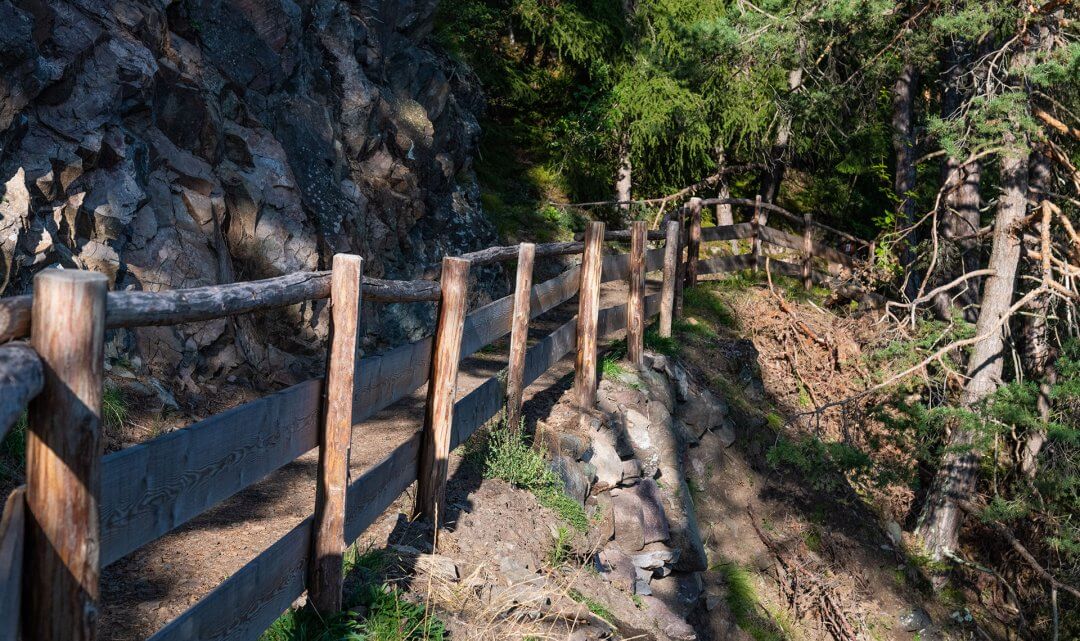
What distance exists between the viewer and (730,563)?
29.5 feet

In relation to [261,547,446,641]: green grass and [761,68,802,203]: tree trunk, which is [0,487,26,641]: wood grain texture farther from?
[761,68,802,203]: tree trunk

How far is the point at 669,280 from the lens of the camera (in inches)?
443

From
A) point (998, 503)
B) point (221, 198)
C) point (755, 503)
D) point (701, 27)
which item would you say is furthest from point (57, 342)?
point (701, 27)

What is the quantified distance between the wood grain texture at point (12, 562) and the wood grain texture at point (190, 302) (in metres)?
0.43

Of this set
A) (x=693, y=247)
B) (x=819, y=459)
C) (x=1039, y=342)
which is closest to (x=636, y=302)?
(x=819, y=459)

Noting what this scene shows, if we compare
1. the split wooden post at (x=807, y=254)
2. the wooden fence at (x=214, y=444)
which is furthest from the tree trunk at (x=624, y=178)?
the wooden fence at (x=214, y=444)

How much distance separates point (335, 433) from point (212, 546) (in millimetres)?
1694

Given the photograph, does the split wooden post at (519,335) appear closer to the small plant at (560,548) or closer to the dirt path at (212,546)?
the small plant at (560,548)

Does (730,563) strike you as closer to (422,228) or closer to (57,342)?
(422,228)

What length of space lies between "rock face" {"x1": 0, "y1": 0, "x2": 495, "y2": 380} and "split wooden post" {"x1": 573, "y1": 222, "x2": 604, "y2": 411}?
2866mm

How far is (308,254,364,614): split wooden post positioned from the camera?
13.0 ft

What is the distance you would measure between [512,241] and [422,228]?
11.0ft

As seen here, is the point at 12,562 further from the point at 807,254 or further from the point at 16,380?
the point at 807,254

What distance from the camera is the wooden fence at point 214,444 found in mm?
2266
